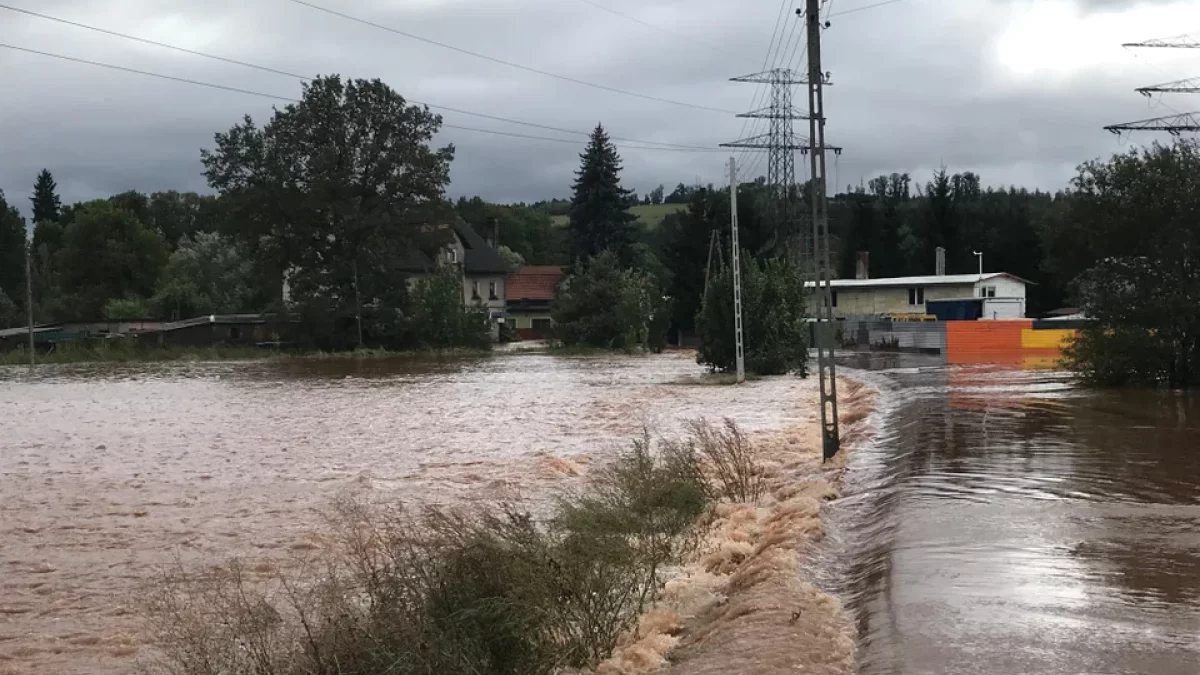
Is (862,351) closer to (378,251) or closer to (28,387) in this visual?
(378,251)

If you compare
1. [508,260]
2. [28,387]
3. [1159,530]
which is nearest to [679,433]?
[1159,530]

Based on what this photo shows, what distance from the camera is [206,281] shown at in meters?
104

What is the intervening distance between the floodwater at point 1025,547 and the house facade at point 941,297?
172 ft

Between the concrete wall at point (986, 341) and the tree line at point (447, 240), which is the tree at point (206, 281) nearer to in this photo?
the tree line at point (447, 240)

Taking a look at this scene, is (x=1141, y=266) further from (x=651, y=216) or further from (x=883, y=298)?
(x=651, y=216)

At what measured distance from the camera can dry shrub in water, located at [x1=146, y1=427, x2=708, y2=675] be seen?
29.0 feet

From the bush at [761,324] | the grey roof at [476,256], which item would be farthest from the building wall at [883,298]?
the grey roof at [476,256]

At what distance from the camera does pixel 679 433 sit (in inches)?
1129

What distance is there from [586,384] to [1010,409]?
23927 mm

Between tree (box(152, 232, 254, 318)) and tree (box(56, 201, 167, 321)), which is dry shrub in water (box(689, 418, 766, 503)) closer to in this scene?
tree (box(152, 232, 254, 318))

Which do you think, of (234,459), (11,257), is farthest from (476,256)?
(234,459)

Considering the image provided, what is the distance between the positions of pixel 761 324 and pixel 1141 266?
76.6 feet

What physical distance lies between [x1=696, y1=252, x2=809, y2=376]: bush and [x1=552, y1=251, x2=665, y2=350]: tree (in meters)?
27.1

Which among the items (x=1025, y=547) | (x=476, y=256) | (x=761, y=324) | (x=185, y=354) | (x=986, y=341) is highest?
(x=476, y=256)
